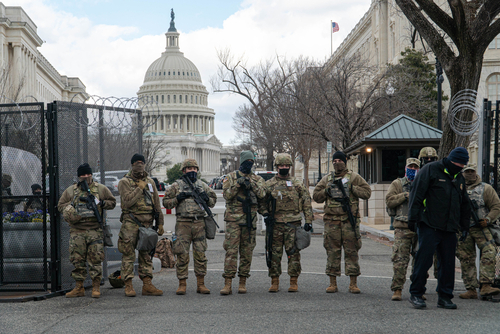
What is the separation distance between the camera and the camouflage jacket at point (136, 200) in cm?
834

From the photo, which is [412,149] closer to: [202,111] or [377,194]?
[377,194]

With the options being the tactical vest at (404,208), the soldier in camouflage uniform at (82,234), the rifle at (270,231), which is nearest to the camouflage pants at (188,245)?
the rifle at (270,231)

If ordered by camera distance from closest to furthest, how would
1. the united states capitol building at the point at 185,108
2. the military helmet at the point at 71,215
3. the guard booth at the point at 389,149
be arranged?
the military helmet at the point at 71,215 → the guard booth at the point at 389,149 → the united states capitol building at the point at 185,108

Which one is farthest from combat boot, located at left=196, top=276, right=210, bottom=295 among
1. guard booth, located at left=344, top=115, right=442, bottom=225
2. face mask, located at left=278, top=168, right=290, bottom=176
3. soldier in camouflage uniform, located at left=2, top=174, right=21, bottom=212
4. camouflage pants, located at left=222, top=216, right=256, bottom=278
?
guard booth, located at left=344, top=115, right=442, bottom=225

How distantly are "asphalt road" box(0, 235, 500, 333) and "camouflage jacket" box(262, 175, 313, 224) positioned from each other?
1.02 meters

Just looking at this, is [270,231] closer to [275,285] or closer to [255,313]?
[275,285]

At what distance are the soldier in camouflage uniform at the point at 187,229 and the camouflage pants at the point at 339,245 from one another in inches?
64.8

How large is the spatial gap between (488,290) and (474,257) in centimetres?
45

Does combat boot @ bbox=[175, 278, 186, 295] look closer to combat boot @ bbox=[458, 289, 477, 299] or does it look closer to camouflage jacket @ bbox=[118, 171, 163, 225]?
camouflage jacket @ bbox=[118, 171, 163, 225]

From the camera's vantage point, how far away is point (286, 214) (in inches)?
333

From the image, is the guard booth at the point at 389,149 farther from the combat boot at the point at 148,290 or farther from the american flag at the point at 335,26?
the american flag at the point at 335,26

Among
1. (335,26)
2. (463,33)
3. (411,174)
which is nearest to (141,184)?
(411,174)

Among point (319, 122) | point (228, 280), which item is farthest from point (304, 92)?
point (228, 280)

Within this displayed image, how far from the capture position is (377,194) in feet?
68.0
